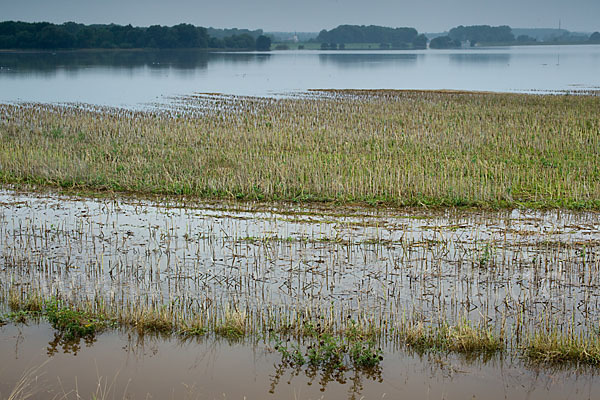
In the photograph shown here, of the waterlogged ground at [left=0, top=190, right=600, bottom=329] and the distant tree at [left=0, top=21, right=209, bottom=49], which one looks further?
the distant tree at [left=0, top=21, right=209, bottom=49]

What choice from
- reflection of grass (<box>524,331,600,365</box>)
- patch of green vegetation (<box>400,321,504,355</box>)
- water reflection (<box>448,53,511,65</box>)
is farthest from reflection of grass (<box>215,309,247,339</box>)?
water reflection (<box>448,53,511,65</box>)

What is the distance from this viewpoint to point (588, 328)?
7355 millimetres

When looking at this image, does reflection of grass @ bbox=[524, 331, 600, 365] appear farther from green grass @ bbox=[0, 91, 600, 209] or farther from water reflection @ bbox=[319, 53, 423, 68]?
water reflection @ bbox=[319, 53, 423, 68]

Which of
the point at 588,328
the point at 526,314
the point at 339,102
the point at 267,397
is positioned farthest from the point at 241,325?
the point at 339,102

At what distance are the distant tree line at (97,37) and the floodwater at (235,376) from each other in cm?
15393

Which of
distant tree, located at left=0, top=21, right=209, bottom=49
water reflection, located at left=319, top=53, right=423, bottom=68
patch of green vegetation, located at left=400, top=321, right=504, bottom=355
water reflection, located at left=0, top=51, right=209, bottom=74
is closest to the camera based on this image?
patch of green vegetation, located at left=400, top=321, right=504, bottom=355

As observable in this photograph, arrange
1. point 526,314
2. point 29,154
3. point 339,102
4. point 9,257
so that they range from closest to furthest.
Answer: point 526,314
point 9,257
point 29,154
point 339,102

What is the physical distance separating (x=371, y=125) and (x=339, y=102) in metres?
12.1

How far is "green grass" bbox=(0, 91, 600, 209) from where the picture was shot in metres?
14.3

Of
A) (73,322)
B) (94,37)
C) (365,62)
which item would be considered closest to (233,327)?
(73,322)

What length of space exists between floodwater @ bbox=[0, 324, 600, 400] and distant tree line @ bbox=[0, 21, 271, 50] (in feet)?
505

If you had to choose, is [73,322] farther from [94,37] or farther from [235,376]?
[94,37]

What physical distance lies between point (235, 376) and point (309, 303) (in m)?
1.79

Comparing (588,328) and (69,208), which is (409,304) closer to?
(588,328)
